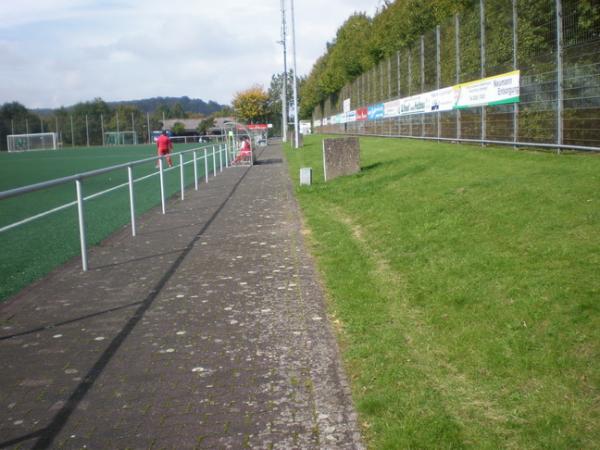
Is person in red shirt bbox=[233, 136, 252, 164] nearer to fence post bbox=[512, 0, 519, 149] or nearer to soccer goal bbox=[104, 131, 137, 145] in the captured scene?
fence post bbox=[512, 0, 519, 149]

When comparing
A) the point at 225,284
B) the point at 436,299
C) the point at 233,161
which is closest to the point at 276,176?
the point at 233,161

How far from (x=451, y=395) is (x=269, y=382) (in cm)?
112

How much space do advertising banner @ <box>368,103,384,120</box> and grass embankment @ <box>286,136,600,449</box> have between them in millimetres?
23061

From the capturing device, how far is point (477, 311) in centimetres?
487

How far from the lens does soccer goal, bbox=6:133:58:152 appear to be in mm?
82500

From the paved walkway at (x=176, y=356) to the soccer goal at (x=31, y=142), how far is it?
8124 centimetres

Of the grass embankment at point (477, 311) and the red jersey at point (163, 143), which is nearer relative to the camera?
the grass embankment at point (477, 311)

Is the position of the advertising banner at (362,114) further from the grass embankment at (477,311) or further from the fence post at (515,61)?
the grass embankment at (477,311)

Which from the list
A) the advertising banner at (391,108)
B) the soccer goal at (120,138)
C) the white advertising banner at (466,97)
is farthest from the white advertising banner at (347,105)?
the soccer goal at (120,138)

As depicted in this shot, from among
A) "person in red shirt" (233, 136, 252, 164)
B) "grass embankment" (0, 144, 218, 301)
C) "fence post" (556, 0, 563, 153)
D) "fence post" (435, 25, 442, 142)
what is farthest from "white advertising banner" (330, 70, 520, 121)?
"grass embankment" (0, 144, 218, 301)

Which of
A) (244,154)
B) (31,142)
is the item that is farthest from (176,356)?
(31,142)

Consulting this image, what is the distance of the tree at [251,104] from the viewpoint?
10456 cm

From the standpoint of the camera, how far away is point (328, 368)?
4273 millimetres

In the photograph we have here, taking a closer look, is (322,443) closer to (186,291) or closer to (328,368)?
(328,368)
